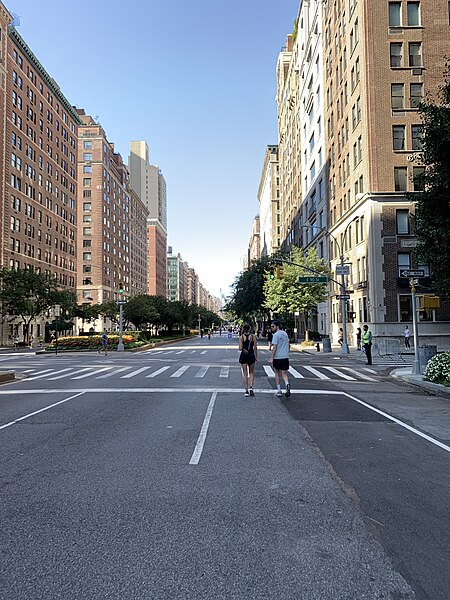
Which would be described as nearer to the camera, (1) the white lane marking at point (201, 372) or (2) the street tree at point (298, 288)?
(1) the white lane marking at point (201, 372)

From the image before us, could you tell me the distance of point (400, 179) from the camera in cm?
3622

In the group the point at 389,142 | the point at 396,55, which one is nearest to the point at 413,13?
the point at 396,55

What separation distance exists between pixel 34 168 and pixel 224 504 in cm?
7453

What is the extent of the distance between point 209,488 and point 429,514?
2264 millimetres

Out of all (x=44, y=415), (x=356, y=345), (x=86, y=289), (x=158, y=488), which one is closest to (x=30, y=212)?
(x=86, y=289)

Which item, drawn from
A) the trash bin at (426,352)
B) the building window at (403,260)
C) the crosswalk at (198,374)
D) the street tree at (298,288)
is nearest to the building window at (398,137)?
the building window at (403,260)

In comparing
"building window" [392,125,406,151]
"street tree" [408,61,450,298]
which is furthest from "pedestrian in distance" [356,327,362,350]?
"street tree" [408,61,450,298]

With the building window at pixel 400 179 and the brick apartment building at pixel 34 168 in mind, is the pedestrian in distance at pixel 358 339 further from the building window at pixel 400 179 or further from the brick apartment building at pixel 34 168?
the brick apartment building at pixel 34 168

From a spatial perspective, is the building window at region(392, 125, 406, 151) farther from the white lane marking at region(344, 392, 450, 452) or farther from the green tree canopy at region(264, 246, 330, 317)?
the white lane marking at region(344, 392, 450, 452)

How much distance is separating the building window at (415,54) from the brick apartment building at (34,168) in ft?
158

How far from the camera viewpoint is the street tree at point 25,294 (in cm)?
5259

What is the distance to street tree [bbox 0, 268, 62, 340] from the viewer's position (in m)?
52.6

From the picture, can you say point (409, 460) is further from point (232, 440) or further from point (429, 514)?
point (232, 440)

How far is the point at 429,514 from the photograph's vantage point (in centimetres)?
469
